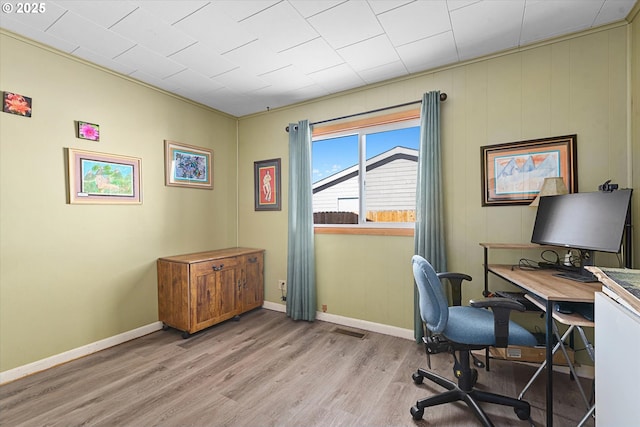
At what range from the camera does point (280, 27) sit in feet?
7.01

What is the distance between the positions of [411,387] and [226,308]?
2114 mm

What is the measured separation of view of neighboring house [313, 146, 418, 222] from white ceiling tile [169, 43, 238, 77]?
162 cm

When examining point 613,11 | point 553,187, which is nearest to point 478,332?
point 553,187

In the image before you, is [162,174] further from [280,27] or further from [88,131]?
[280,27]

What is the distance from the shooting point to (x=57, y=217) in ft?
7.89

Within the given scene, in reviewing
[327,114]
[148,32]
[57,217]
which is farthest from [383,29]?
[57,217]

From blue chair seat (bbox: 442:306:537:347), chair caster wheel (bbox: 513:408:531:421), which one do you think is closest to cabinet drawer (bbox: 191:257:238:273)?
blue chair seat (bbox: 442:306:537:347)

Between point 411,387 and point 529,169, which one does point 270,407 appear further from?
point 529,169

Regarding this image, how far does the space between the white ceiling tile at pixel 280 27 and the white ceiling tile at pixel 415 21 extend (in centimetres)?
58

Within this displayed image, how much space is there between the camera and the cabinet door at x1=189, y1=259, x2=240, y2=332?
2898mm

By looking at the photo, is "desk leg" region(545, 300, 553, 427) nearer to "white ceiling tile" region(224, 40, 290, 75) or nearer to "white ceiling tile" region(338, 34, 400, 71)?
"white ceiling tile" region(338, 34, 400, 71)

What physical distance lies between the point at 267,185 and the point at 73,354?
101 inches

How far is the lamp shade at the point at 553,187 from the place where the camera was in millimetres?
2117

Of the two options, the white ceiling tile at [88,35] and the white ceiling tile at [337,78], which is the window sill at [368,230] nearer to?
the white ceiling tile at [337,78]
